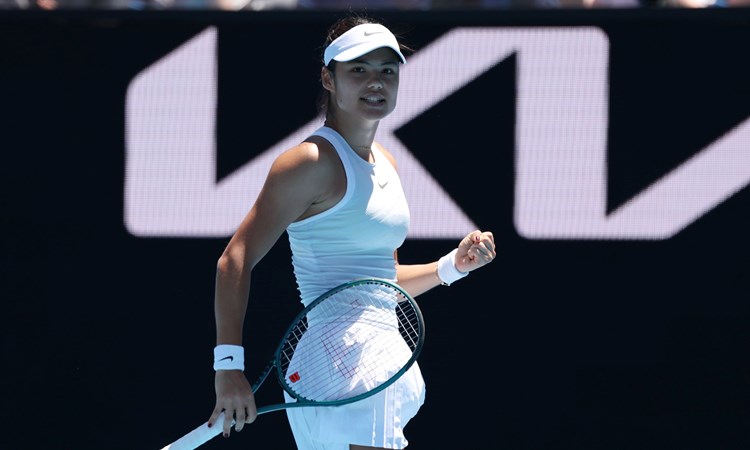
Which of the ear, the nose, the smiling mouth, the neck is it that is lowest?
the neck

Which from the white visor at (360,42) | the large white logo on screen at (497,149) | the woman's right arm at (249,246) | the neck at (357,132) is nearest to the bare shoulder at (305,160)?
the woman's right arm at (249,246)

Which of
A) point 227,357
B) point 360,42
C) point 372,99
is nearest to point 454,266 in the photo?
point 372,99

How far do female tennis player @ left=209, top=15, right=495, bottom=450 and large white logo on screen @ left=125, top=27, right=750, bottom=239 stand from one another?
1.06 m

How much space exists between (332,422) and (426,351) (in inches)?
51.9

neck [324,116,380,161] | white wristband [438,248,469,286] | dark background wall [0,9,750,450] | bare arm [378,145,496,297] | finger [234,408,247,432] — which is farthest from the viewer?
dark background wall [0,9,750,450]

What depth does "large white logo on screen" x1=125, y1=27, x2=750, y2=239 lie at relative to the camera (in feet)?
13.4

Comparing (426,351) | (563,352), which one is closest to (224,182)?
(426,351)

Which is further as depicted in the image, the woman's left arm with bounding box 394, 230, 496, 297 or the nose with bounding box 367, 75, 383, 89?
the woman's left arm with bounding box 394, 230, 496, 297

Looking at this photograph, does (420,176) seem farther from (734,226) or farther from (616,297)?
(734,226)

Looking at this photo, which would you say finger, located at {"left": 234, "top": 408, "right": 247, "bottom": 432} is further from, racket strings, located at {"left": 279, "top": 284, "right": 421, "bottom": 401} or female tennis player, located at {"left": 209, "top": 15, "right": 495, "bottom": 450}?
racket strings, located at {"left": 279, "top": 284, "right": 421, "bottom": 401}

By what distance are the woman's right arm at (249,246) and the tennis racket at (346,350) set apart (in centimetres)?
15

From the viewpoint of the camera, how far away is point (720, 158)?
4055 millimetres

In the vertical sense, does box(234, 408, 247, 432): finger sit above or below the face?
below

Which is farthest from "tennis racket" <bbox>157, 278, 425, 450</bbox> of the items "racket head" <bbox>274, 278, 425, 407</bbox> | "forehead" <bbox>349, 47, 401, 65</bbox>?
"forehead" <bbox>349, 47, 401, 65</bbox>
